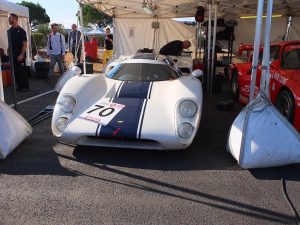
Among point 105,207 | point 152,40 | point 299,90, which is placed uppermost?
point 152,40

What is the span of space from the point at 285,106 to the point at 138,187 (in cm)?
288

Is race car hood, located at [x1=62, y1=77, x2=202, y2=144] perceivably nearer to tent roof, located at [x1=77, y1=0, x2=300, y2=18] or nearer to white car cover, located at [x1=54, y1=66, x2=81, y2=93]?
white car cover, located at [x1=54, y1=66, x2=81, y2=93]

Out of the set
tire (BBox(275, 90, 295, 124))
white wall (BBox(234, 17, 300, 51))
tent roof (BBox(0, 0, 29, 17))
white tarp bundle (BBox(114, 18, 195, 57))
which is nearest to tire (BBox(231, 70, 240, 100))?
tire (BBox(275, 90, 295, 124))

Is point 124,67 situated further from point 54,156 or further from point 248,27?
point 248,27

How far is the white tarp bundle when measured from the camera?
42.7ft

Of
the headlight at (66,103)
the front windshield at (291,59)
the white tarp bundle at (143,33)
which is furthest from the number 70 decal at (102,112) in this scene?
the white tarp bundle at (143,33)

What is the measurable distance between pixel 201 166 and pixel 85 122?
4.41 feet

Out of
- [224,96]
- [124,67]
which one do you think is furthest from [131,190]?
[224,96]

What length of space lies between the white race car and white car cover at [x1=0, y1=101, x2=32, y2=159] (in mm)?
456

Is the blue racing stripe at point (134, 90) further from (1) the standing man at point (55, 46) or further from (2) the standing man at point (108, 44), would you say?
(2) the standing man at point (108, 44)

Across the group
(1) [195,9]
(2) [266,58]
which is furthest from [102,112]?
(1) [195,9]

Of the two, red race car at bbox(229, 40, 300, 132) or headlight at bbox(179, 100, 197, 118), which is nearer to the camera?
headlight at bbox(179, 100, 197, 118)

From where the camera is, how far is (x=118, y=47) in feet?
43.3

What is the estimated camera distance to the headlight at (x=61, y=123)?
12.4 feet
